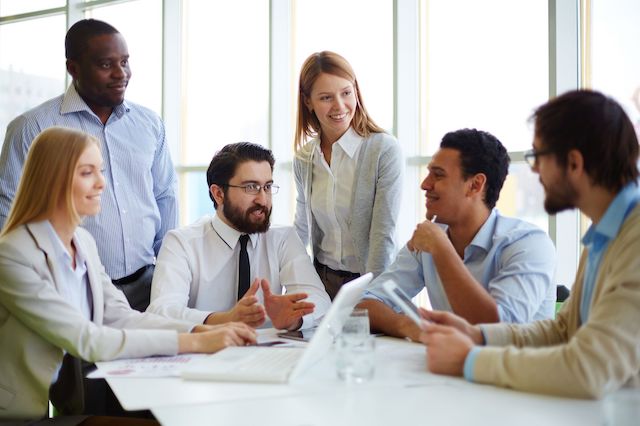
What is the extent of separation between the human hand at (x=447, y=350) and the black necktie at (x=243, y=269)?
1.25 metres

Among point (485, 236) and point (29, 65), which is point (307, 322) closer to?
point (485, 236)

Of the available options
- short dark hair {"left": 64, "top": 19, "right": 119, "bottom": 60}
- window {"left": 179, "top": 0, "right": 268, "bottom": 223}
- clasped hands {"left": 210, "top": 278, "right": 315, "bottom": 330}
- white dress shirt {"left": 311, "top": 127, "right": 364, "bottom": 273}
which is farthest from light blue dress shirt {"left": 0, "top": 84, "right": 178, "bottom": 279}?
window {"left": 179, "top": 0, "right": 268, "bottom": 223}

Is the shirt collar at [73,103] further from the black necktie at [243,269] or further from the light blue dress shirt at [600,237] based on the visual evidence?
Answer: the light blue dress shirt at [600,237]

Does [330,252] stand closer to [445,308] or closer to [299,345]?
[445,308]

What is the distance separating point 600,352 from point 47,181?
1.62 metres

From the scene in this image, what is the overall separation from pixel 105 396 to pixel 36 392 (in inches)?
27.4

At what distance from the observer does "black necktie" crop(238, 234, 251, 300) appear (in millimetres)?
2904

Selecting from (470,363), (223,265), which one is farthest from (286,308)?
(470,363)

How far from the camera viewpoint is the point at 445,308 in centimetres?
255

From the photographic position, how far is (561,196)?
5.65 ft

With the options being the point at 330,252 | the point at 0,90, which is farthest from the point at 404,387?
the point at 0,90

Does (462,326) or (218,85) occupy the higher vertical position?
(218,85)

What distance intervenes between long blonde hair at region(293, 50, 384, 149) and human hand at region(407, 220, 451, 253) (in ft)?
2.78

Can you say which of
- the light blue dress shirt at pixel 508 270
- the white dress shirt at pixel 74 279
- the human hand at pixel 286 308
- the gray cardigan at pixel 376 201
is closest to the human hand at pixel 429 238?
the light blue dress shirt at pixel 508 270
